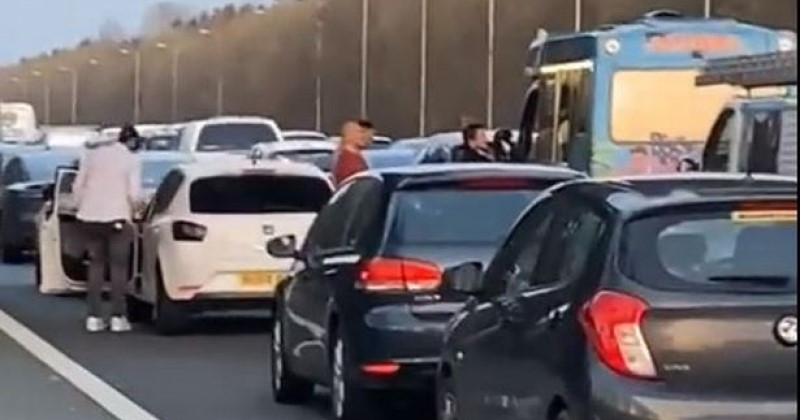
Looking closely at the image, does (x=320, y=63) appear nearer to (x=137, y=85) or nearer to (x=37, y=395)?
(x=137, y=85)

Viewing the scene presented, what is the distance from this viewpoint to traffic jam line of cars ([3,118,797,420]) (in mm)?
8961

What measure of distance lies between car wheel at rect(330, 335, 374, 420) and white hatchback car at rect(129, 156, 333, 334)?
6051mm

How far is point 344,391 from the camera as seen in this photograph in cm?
1345

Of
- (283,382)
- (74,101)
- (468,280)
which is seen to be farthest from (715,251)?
(74,101)

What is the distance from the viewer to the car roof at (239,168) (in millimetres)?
20547

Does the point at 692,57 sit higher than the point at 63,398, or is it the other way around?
the point at 692,57

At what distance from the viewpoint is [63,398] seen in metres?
15.8

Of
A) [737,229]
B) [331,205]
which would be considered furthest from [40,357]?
[737,229]

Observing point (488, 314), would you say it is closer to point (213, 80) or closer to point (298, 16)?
point (298, 16)

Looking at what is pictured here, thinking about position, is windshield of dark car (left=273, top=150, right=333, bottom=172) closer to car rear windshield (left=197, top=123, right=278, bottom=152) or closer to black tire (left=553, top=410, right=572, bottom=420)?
car rear windshield (left=197, top=123, right=278, bottom=152)

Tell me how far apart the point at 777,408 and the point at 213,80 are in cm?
11603

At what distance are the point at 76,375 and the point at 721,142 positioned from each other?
212 inches

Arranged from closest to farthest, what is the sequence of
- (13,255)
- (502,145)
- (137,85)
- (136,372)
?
(136,372) → (502,145) → (13,255) → (137,85)

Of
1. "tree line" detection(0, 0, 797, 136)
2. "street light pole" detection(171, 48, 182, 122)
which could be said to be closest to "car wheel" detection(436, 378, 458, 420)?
"tree line" detection(0, 0, 797, 136)
